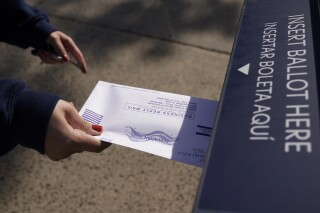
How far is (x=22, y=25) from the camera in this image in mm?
1802

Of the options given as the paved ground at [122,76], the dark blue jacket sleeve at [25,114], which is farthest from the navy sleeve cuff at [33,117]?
the paved ground at [122,76]

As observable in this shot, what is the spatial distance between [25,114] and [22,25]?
75 cm

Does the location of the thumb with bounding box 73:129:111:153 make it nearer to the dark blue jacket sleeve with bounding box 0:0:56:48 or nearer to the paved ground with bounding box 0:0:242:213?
the dark blue jacket sleeve with bounding box 0:0:56:48

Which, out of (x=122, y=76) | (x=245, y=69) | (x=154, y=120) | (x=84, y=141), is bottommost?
(x=84, y=141)

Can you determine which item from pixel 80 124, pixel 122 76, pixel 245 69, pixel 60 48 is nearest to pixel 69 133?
pixel 80 124

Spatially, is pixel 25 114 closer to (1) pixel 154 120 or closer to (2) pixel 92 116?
(2) pixel 92 116

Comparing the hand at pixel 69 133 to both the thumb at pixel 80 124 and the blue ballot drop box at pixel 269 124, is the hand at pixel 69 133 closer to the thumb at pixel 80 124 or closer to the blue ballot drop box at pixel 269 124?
the thumb at pixel 80 124

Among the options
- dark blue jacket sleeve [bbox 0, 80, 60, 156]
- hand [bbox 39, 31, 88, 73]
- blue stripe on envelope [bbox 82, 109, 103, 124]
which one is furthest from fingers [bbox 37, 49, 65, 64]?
blue stripe on envelope [bbox 82, 109, 103, 124]

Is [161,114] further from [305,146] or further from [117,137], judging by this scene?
[305,146]

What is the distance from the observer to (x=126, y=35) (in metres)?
3.42

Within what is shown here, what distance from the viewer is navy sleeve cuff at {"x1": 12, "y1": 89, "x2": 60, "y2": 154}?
1.19 metres

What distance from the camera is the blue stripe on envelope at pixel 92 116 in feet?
3.99

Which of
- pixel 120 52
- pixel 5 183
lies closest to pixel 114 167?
pixel 5 183

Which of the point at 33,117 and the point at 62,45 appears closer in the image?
the point at 33,117
